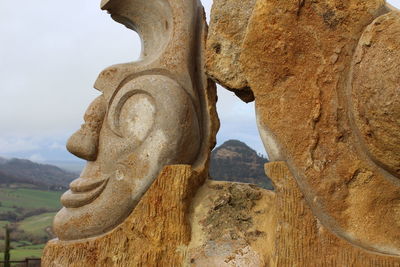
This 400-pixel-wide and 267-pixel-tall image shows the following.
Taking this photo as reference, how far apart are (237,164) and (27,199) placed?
26.7 m

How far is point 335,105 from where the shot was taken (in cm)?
319

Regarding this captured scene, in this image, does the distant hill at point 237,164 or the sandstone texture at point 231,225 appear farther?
the distant hill at point 237,164

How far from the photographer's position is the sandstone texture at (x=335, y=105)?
9.97 feet

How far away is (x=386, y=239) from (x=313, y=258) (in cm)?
50

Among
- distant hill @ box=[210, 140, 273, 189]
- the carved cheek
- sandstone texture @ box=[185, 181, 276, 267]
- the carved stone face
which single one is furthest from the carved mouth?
distant hill @ box=[210, 140, 273, 189]

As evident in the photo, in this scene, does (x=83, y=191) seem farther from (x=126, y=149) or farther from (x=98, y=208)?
(x=126, y=149)

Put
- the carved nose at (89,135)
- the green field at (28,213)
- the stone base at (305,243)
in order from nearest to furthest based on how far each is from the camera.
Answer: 1. the stone base at (305,243)
2. the carved nose at (89,135)
3. the green field at (28,213)

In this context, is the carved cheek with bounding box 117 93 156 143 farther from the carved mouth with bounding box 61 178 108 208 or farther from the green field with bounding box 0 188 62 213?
the green field with bounding box 0 188 62 213

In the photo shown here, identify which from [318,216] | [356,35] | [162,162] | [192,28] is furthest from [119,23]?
[318,216]

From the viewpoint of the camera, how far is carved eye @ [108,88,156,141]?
12.0ft

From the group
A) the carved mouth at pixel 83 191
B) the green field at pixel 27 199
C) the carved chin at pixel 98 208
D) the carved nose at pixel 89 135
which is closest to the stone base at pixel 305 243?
the carved chin at pixel 98 208

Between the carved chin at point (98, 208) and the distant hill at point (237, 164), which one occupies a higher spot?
the distant hill at point (237, 164)

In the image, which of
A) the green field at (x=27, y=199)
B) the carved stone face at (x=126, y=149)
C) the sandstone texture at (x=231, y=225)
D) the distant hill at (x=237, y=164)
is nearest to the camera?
the sandstone texture at (x=231, y=225)

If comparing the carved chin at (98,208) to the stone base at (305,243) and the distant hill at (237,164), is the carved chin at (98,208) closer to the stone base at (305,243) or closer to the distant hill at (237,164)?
the stone base at (305,243)
